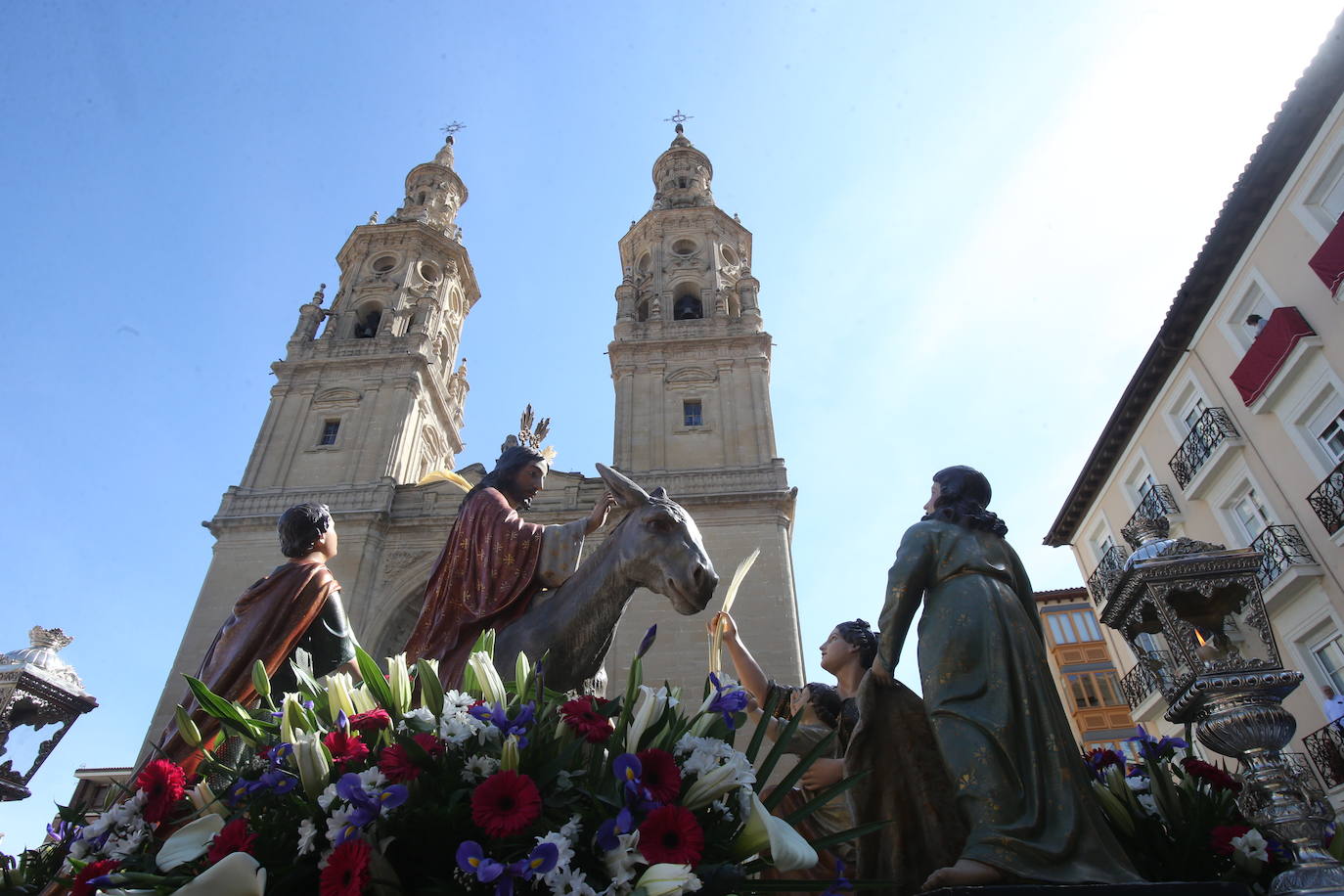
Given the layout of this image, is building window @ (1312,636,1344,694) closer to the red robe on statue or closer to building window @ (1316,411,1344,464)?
building window @ (1316,411,1344,464)

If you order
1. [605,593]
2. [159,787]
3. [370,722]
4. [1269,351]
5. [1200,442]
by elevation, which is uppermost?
[1269,351]

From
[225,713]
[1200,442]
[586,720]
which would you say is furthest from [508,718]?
[1200,442]

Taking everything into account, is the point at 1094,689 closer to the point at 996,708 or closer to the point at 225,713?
the point at 996,708

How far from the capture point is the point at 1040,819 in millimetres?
2576

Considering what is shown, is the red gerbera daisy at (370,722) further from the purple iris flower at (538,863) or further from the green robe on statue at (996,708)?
the green robe on statue at (996,708)

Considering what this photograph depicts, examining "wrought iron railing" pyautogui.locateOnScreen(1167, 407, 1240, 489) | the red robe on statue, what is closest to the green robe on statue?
the red robe on statue

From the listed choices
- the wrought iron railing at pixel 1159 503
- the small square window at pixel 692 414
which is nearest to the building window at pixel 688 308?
the small square window at pixel 692 414

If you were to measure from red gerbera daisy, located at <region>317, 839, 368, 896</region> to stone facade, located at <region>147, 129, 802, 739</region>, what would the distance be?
16.6 meters

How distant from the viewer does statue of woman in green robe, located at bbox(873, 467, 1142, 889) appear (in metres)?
2.48

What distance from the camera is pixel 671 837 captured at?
184 centimetres

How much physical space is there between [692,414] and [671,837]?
75.1 ft

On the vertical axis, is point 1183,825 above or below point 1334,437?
below

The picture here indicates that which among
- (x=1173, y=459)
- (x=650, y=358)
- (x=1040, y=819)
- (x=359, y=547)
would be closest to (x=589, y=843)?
(x=1040, y=819)

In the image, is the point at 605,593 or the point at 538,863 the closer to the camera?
the point at 538,863
